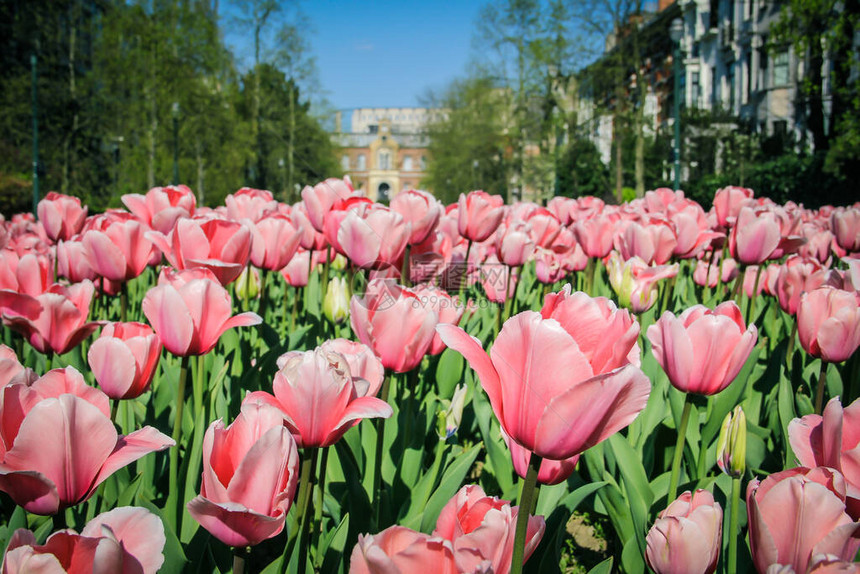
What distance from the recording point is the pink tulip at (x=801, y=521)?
2.59 ft

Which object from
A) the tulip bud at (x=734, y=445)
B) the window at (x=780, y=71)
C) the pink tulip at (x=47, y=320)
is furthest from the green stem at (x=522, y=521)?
the window at (x=780, y=71)

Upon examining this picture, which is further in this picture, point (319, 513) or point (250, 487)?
point (319, 513)

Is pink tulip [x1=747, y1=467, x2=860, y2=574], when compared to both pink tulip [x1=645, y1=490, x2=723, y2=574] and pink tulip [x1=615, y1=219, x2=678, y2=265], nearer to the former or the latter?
pink tulip [x1=645, y1=490, x2=723, y2=574]

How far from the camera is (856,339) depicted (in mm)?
1633

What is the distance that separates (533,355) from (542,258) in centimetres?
236

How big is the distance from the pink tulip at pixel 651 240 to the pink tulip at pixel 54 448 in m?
2.17

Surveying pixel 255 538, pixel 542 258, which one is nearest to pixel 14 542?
pixel 255 538

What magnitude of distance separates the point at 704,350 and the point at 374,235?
0.96 meters

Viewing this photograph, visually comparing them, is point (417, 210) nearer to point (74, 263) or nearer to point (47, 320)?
point (47, 320)

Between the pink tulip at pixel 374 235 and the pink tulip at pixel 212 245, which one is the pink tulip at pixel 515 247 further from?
the pink tulip at pixel 212 245

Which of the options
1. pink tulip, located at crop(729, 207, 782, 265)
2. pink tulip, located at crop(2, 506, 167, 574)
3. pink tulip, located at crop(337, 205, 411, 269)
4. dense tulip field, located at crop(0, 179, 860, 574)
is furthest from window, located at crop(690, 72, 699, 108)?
pink tulip, located at crop(2, 506, 167, 574)

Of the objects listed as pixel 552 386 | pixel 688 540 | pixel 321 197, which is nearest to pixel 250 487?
pixel 552 386

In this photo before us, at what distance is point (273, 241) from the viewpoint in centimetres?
216

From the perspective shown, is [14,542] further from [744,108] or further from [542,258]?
[744,108]
